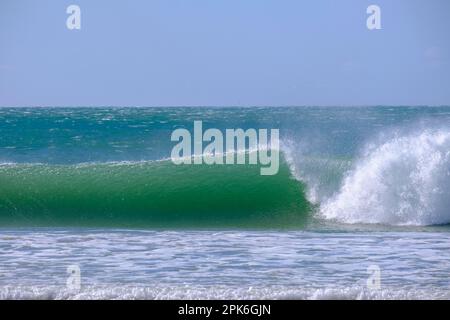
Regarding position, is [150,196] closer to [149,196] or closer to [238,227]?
[149,196]

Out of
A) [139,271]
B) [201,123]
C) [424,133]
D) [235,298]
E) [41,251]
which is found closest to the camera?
[235,298]

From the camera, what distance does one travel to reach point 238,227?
14.4 m

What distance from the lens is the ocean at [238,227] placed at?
955cm

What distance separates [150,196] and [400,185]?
459 centimetres

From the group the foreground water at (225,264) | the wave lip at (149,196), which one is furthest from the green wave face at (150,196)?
the foreground water at (225,264)

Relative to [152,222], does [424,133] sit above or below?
above

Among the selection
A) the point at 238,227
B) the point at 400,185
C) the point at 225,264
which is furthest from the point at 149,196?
the point at 225,264

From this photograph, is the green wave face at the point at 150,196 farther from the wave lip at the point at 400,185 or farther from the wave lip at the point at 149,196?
the wave lip at the point at 400,185

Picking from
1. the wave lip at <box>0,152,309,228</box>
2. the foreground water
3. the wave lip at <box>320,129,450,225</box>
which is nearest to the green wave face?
the wave lip at <box>0,152,309,228</box>

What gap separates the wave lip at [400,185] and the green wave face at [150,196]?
82 centimetres
